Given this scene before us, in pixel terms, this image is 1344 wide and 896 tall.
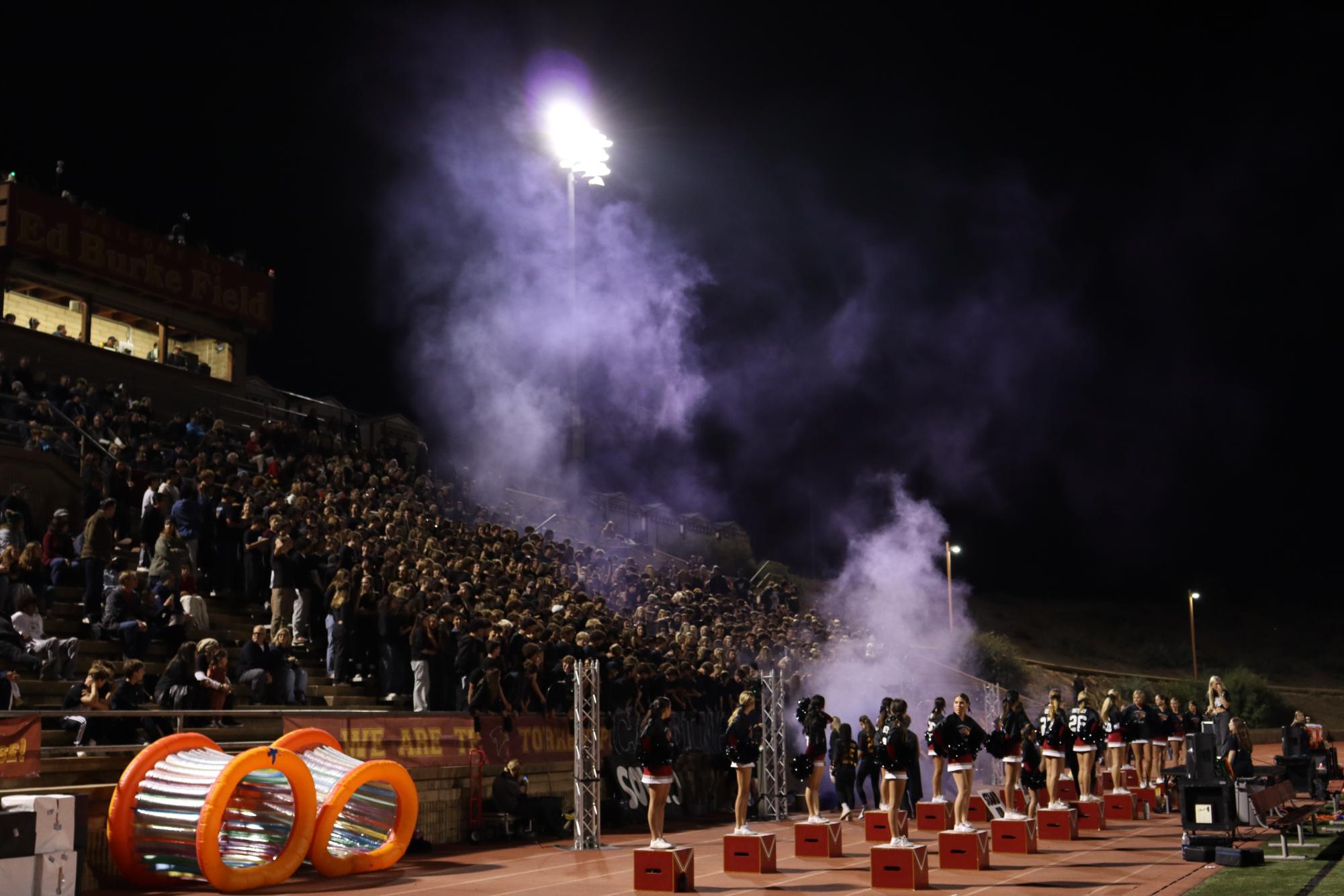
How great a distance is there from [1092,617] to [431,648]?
209 feet

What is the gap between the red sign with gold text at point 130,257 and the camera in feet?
88.4

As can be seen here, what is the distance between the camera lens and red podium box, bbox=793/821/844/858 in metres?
14.7

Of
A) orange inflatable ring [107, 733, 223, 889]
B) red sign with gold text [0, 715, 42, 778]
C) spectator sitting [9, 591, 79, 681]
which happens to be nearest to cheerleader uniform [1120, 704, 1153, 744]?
orange inflatable ring [107, 733, 223, 889]

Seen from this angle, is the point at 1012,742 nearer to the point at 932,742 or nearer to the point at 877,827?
the point at 932,742

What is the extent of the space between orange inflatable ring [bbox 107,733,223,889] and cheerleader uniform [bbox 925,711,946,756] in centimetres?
859

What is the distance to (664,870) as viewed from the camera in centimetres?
1180

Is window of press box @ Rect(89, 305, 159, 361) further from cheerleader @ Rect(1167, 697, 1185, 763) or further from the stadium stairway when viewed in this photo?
cheerleader @ Rect(1167, 697, 1185, 763)

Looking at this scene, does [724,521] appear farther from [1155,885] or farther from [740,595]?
[1155,885]

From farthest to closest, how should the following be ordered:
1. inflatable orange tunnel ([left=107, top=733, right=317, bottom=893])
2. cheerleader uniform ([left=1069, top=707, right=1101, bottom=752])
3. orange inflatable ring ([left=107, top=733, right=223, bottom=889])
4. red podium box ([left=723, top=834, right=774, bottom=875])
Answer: cheerleader uniform ([left=1069, top=707, right=1101, bottom=752])
red podium box ([left=723, top=834, right=774, bottom=875])
orange inflatable ring ([left=107, top=733, right=223, bottom=889])
inflatable orange tunnel ([left=107, top=733, right=317, bottom=893])

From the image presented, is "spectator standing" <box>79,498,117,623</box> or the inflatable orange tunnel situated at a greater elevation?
"spectator standing" <box>79,498,117,623</box>

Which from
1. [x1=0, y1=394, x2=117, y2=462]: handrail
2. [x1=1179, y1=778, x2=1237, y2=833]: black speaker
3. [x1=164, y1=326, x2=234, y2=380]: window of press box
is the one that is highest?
[x1=164, y1=326, x2=234, y2=380]: window of press box

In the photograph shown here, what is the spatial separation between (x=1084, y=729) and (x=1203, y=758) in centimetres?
481

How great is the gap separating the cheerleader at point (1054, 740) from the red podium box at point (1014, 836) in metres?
2.45

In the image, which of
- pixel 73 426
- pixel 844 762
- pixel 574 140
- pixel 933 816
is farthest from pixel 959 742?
pixel 574 140
